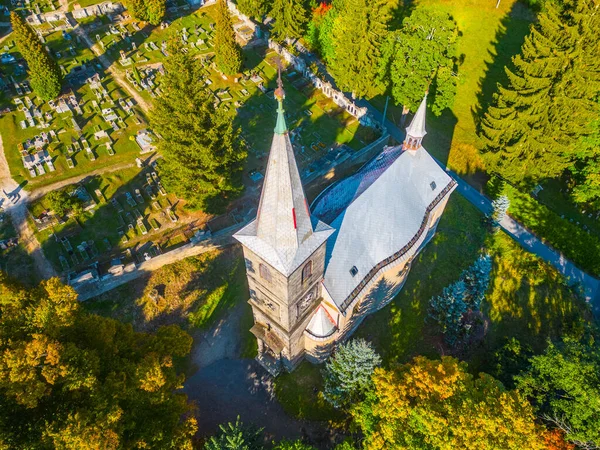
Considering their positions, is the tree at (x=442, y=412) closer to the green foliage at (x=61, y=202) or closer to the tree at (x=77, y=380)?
the tree at (x=77, y=380)

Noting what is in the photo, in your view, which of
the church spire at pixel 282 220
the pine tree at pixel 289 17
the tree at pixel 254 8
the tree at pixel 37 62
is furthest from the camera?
the tree at pixel 254 8

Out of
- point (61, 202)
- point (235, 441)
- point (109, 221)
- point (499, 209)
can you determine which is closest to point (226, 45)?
point (109, 221)

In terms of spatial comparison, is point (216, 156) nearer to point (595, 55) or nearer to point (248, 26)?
point (595, 55)

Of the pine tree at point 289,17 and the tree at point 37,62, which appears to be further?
the pine tree at point 289,17

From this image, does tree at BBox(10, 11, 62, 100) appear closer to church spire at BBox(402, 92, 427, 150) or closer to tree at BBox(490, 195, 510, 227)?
church spire at BBox(402, 92, 427, 150)

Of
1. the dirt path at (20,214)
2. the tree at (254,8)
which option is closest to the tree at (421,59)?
the tree at (254,8)

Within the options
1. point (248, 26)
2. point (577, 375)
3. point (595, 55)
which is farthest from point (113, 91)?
point (577, 375)
